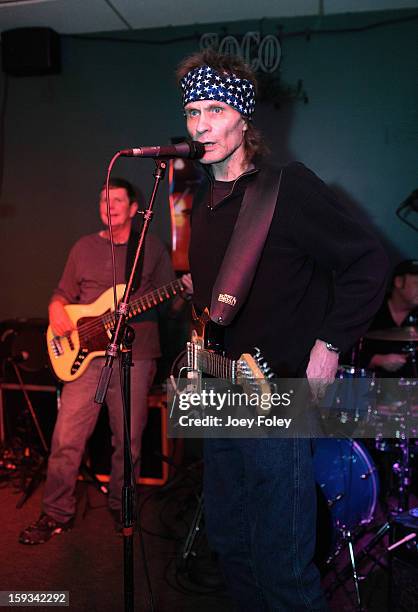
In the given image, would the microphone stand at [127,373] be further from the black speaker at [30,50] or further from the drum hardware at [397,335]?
the black speaker at [30,50]

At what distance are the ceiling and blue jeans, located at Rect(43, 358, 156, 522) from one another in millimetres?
2384

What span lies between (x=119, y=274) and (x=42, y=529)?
1487 mm

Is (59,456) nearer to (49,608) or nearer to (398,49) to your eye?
(49,608)

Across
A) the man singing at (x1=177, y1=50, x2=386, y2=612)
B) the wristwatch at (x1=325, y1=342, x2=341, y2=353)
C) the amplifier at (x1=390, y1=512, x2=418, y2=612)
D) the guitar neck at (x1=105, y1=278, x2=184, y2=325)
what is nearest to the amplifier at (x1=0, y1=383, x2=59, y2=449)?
the guitar neck at (x1=105, y1=278, x2=184, y2=325)

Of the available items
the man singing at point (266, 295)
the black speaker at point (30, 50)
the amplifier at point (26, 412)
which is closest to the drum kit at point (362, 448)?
the man singing at point (266, 295)

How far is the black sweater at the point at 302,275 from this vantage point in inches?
64.8

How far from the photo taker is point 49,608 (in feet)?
8.00

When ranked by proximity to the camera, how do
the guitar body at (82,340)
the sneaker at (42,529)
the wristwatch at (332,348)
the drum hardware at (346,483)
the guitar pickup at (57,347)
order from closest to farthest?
the wristwatch at (332,348) → the drum hardware at (346,483) → the sneaker at (42,529) → the guitar body at (82,340) → the guitar pickup at (57,347)

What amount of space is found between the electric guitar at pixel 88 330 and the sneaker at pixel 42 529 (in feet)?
2.57

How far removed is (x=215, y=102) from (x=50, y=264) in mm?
3080

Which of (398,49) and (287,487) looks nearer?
(287,487)

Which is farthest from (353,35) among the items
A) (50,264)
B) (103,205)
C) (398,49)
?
(50,264)

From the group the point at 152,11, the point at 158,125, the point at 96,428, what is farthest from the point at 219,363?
the point at 152,11

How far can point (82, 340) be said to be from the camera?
3.22m
